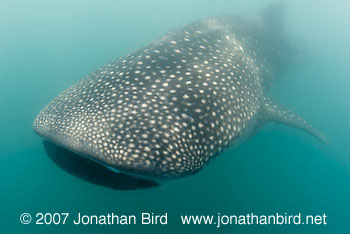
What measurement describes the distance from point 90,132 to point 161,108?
79 cm

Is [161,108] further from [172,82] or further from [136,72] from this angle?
[136,72]

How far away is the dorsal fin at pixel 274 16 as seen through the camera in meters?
7.84

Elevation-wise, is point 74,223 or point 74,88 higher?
point 74,88

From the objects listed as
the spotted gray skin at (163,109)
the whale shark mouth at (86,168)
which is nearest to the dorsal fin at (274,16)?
the spotted gray skin at (163,109)

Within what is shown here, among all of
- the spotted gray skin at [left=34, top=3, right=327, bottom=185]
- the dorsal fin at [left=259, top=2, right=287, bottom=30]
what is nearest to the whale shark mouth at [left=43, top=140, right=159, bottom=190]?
the spotted gray skin at [left=34, top=3, right=327, bottom=185]

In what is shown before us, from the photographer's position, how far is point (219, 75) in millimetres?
3428

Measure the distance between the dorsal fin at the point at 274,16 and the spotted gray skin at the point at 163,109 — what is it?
14.2 feet

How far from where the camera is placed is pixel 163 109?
2699 millimetres

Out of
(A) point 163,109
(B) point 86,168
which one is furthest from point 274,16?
(B) point 86,168

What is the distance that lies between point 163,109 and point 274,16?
723 cm

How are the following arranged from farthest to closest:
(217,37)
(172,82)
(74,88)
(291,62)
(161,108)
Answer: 1. (291,62)
2. (217,37)
3. (74,88)
4. (172,82)
5. (161,108)

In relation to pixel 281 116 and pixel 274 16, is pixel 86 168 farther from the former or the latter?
pixel 274 16

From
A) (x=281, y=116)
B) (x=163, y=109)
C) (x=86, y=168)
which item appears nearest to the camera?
(x=163, y=109)

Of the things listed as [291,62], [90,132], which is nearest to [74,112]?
[90,132]
